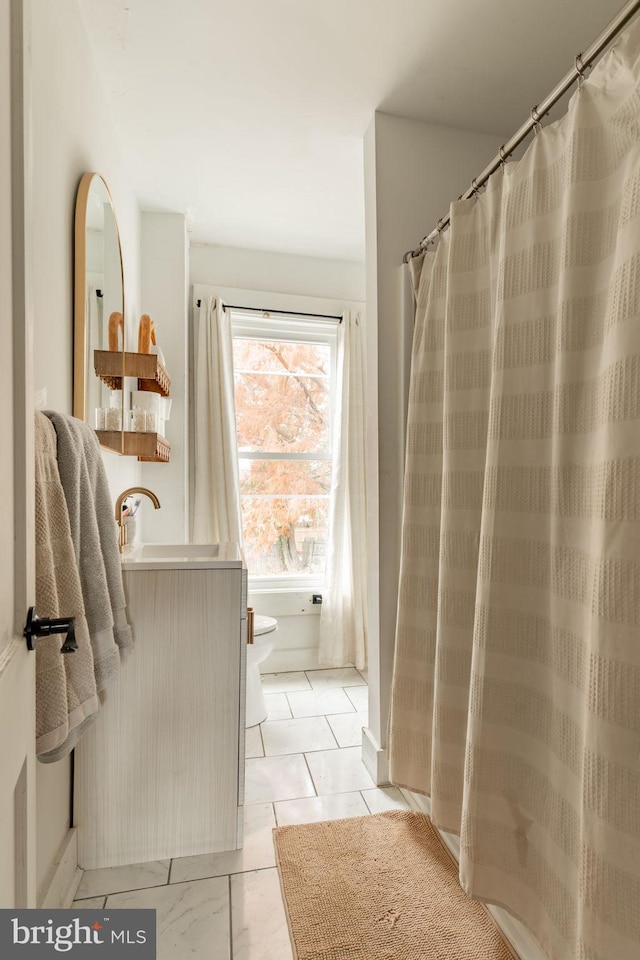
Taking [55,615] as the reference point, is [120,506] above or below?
above

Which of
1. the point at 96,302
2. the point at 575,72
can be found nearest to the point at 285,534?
the point at 96,302

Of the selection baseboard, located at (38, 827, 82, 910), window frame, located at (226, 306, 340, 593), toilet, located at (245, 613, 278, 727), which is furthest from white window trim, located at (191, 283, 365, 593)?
baseboard, located at (38, 827, 82, 910)

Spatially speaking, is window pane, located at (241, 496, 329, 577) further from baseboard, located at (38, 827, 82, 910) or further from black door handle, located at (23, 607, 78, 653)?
black door handle, located at (23, 607, 78, 653)

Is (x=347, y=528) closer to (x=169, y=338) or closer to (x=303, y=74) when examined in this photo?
(x=169, y=338)

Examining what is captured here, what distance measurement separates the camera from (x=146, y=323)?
2.11 metres

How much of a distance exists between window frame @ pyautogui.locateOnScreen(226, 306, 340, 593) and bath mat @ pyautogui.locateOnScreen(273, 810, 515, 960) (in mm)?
1611

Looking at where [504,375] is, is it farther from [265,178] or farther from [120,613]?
[265,178]

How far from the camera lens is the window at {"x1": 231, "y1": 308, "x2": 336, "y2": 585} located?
3.17 meters

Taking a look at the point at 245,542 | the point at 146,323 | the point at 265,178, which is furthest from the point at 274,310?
the point at 245,542

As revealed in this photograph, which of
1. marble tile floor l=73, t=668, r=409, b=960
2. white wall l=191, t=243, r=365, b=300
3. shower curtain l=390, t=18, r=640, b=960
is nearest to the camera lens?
shower curtain l=390, t=18, r=640, b=960

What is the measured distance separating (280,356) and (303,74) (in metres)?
1.63

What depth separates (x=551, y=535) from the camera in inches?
40.3

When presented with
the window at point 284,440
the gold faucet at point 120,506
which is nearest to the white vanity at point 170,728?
the gold faucet at point 120,506

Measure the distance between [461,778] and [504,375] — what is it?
1.02m
